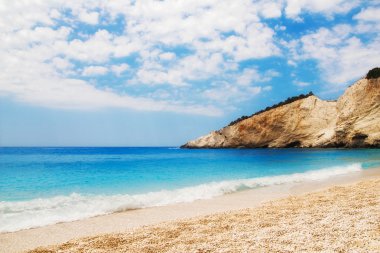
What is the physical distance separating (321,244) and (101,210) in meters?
8.02

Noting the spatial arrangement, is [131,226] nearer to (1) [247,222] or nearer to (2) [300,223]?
(1) [247,222]

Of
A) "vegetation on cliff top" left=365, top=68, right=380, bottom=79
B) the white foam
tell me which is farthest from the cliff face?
the white foam

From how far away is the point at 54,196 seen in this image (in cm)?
1587

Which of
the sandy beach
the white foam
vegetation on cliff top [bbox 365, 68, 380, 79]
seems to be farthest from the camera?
vegetation on cliff top [bbox 365, 68, 380, 79]

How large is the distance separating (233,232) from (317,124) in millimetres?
71632

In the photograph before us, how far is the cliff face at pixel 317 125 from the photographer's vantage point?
61688 mm

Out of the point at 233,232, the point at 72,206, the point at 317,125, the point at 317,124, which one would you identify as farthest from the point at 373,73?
the point at 233,232

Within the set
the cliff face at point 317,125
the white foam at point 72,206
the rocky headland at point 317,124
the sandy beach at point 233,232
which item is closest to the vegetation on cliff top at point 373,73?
the rocky headland at point 317,124

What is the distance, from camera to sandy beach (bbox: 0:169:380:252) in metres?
6.34

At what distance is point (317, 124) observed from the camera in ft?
243

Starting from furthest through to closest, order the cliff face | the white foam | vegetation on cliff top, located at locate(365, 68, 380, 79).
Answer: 1. vegetation on cliff top, located at locate(365, 68, 380, 79)
2. the cliff face
3. the white foam

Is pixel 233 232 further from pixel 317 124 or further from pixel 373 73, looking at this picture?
pixel 317 124

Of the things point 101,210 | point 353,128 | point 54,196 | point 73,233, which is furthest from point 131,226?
point 353,128

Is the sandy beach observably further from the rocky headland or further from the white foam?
the rocky headland
